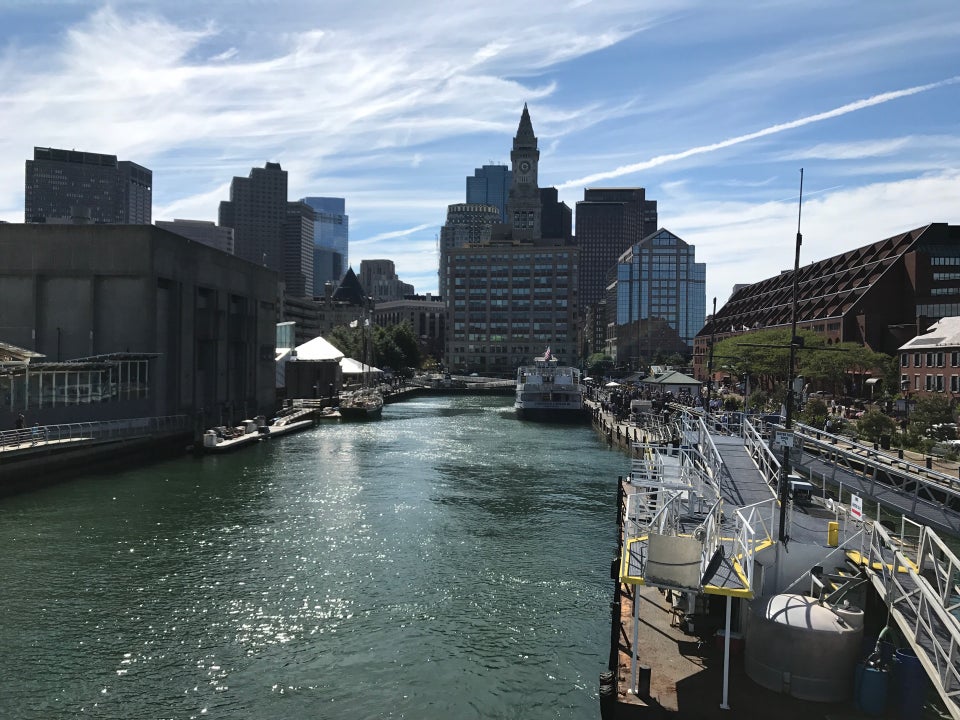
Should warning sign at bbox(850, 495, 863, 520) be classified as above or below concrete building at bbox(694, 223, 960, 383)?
below

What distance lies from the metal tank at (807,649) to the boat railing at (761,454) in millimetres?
9242

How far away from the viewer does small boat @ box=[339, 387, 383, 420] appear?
9756cm

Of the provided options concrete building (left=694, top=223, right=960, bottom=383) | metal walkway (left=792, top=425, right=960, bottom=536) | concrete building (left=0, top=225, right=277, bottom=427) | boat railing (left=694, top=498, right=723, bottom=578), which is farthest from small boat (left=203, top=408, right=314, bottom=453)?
concrete building (left=694, top=223, right=960, bottom=383)

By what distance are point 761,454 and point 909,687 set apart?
13.1 meters

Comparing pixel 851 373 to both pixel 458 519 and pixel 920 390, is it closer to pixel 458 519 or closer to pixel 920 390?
pixel 920 390

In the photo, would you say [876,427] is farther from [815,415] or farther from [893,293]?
[893,293]

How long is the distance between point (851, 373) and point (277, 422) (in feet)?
257

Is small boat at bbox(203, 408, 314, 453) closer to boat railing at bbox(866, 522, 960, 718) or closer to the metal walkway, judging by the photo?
the metal walkway

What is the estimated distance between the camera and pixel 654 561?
619 inches

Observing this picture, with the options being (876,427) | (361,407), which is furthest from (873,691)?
(361,407)

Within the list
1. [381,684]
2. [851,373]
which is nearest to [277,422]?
[381,684]

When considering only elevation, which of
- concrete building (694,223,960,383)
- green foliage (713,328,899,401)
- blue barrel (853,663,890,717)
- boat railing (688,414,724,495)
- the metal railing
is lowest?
blue barrel (853,663,890,717)

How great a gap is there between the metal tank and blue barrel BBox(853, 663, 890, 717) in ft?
1.27

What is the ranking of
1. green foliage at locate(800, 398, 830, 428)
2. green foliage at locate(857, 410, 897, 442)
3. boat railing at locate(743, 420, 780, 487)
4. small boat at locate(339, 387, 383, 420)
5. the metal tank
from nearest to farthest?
1. the metal tank
2. boat railing at locate(743, 420, 780, 487)
3. green foliage at locate(857, 410, 897, 442)
4. green foliage at locate(800, 398, 830, 428)
5. small boat at locate(339, 387, 383, 420)
